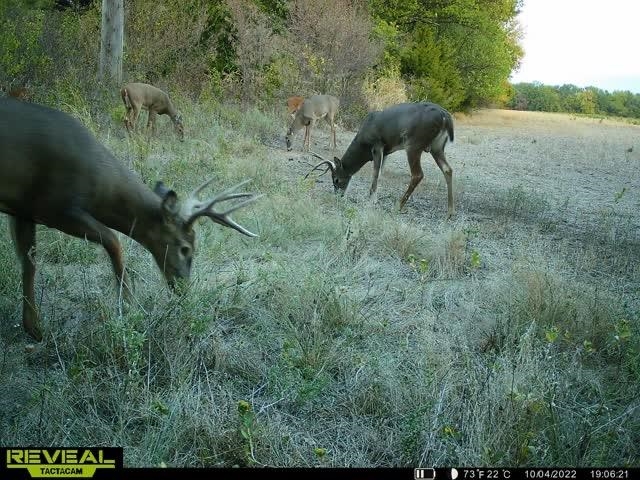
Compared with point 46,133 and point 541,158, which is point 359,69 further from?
point 46,133

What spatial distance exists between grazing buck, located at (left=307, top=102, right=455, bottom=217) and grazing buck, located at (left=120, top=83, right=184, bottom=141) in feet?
11.0

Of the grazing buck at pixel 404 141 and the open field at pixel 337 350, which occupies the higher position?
the grazing buck at pixel 404 141

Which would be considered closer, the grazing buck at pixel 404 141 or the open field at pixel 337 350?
the open field at pixel 337 350

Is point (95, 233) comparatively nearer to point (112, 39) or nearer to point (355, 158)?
point (355, 158)

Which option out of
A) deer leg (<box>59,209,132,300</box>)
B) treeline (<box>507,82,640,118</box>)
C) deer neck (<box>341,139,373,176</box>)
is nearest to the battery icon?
deer leg (<box>59,209,132,300</box>)

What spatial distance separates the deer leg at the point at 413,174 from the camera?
9.65m

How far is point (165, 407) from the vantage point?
3.25m

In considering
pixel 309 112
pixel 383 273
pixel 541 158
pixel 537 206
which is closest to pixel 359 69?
pixel 309 112

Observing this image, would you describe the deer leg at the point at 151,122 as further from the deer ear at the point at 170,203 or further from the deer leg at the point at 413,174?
the deer ear at the point at 170,203

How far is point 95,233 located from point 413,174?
20.4 ft

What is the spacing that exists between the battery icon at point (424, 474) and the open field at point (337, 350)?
0.84 feet

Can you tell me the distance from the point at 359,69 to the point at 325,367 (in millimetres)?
18722

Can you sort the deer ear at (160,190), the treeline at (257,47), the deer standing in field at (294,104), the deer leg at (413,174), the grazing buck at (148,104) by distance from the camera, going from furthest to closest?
1. the deer standing in field at (294,104)
2. the grazing buck at (148,104)
3. the treeline at (257,47)
4. the deer leg at (413,174)
5. the deer ear at (160,190)
